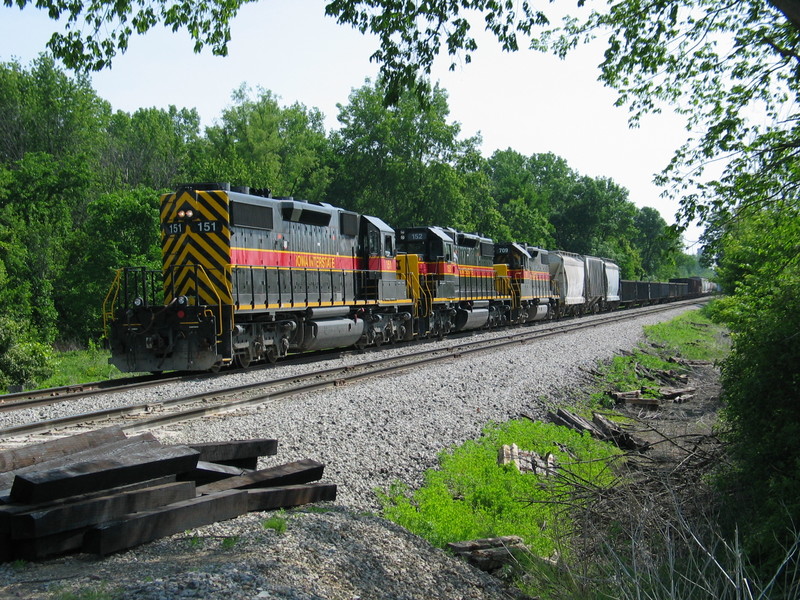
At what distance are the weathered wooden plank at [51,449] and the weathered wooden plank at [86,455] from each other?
8 cm

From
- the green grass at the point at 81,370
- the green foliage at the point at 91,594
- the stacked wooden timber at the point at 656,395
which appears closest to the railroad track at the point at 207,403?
the green grass at the point at 81,370

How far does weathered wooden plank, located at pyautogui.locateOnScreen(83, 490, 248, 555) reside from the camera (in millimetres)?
4477

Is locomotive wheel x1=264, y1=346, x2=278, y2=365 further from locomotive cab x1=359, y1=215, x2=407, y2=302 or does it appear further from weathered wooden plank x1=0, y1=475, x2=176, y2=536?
weathered wooden plank x1=0, y1=475, x2=176, y2=536

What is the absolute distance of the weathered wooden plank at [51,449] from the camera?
5.56 m

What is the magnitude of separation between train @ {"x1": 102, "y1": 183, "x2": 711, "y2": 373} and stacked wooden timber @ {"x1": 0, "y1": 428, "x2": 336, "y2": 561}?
8582mm

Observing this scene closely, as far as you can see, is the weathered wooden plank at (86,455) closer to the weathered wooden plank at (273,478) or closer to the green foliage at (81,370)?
the weathered wooden plank at (273,478)

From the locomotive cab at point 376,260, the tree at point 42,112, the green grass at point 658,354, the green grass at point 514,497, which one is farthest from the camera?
the tree at point 42,112

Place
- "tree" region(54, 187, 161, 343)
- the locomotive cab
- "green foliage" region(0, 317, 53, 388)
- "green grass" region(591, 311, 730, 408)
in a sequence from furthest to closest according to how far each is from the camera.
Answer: "tree" region(54, 187, 161, 343) < the locomotive cab < "green foliage" region(0, 317, 53, 388) < "green grass" region(591, 311, 730, 408)

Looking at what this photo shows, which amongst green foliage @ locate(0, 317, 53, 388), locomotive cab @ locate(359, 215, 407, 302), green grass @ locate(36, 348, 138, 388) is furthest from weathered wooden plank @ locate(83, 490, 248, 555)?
locomotive cab @ locate(359, 215, 407, 302)

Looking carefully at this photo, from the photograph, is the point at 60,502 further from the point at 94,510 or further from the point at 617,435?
the point at 617,435

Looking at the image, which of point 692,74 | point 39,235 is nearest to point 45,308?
point 39,235

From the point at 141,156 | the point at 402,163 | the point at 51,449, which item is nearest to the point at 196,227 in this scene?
the point at 51,449

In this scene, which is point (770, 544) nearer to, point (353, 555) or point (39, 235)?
point (353, 555)

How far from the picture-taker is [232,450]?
639cm
